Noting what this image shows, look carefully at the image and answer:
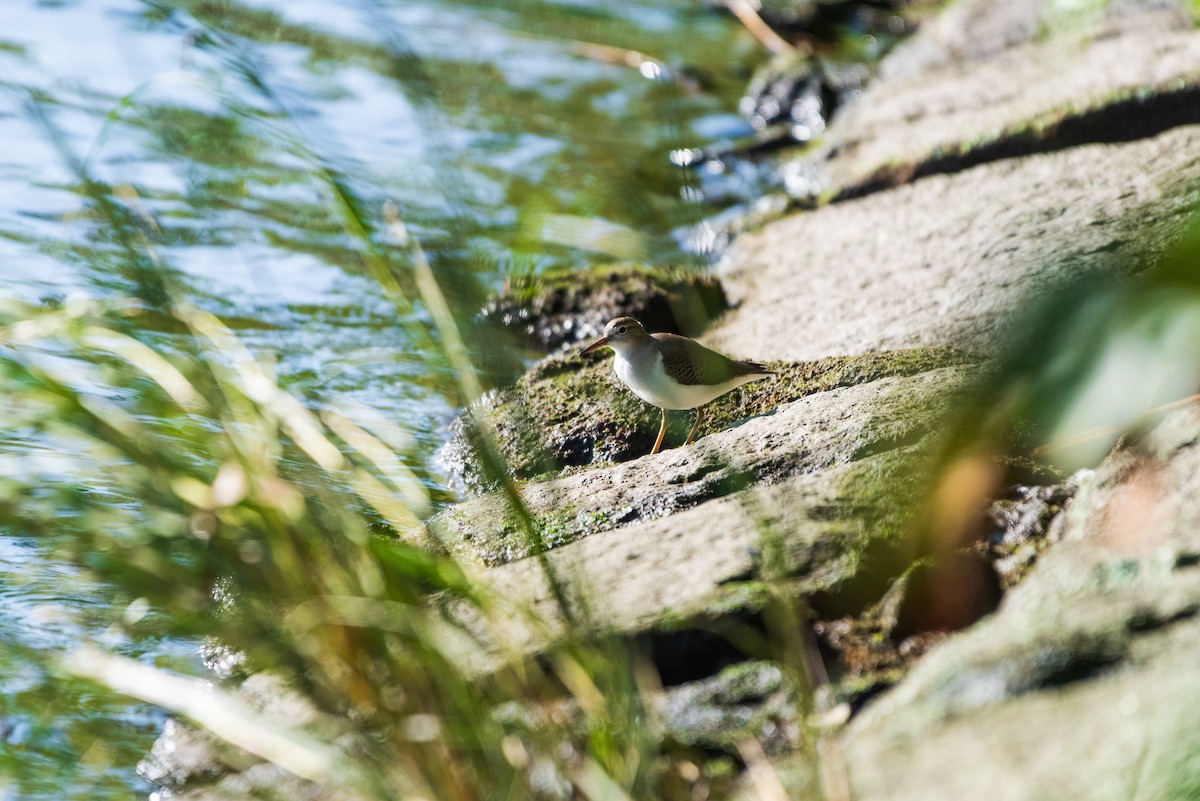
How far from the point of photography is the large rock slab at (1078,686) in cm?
183

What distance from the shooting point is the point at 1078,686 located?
2.11m

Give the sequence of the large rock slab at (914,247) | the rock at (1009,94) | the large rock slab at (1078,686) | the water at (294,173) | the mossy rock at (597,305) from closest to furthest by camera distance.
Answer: the large rock slab at (1078,686) → the water at (294,173) → the large rock slab at (914,247) → the mossy rock at (597,305) → the rock at (1009,94)

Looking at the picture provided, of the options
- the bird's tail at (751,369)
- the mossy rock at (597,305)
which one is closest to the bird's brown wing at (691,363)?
the bird's tail at (751,369)

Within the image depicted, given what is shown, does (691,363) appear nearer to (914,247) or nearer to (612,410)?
(612,410)

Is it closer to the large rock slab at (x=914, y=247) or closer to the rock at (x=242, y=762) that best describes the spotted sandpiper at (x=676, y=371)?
the large rock slab at (x=914, y=247)

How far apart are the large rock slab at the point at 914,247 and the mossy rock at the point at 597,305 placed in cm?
23

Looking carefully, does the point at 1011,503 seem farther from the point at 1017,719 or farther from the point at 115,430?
the point at 115,430

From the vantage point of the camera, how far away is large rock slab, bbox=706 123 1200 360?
5008mm

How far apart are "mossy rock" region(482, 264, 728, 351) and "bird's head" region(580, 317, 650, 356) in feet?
3.82

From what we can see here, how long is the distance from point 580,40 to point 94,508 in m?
8.89

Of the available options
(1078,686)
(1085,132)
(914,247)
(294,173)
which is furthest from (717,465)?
(1085,132)

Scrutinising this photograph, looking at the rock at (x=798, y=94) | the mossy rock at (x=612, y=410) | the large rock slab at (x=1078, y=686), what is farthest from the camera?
the rock at (x=798, y=94)

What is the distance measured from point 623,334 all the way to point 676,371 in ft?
1.46

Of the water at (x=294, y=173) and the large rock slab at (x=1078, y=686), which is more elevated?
the water at (x=294, y=173)
